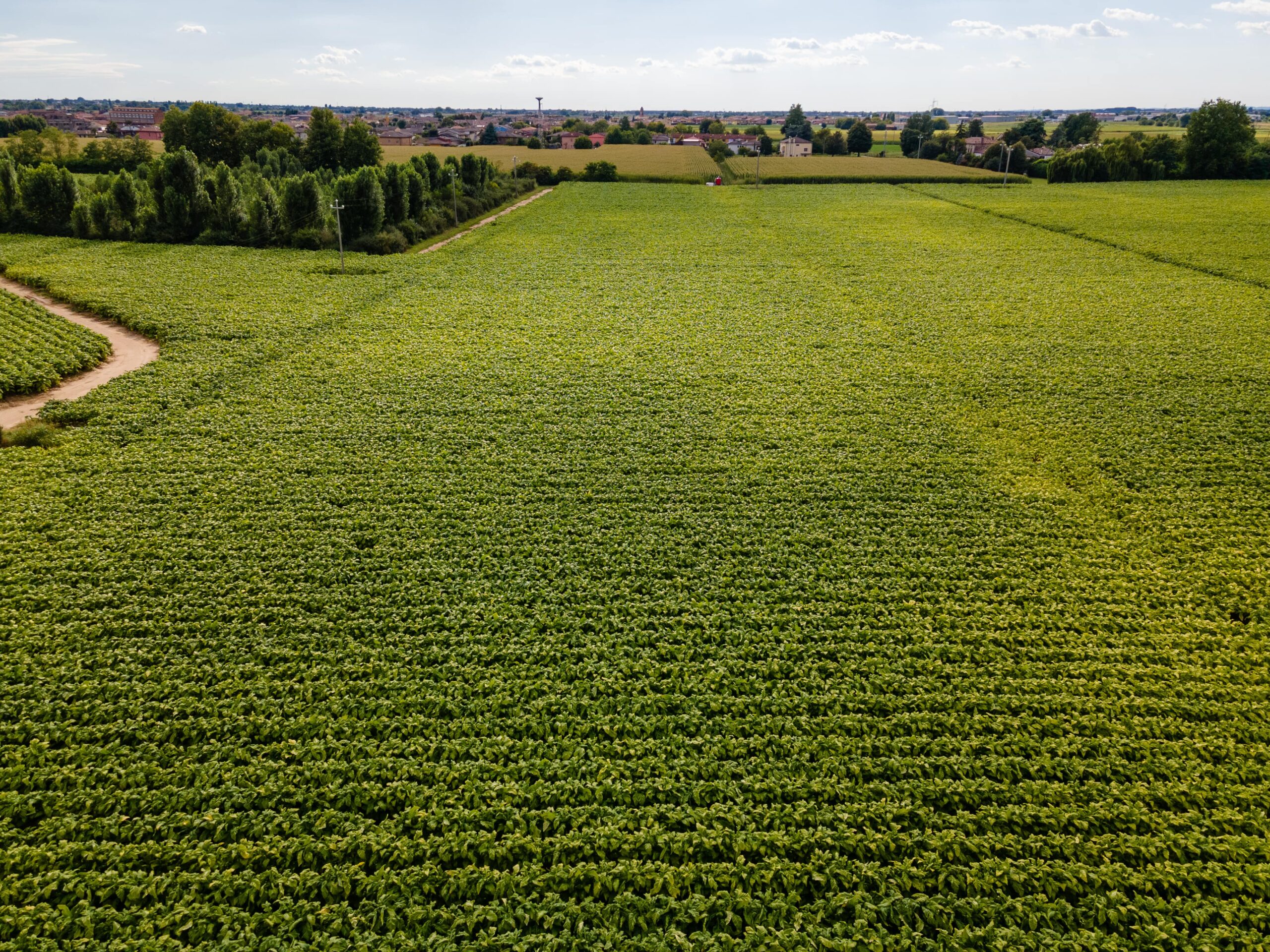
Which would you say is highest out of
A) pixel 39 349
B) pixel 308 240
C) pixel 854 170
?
pixel 854 170

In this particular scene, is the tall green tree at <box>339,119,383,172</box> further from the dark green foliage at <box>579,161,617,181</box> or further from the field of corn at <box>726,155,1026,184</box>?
the field of corn at <box>726,155,1026,184</box>

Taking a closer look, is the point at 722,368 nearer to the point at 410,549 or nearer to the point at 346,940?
the point at 410,549

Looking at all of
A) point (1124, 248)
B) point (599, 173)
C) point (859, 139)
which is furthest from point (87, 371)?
point (859, 139)

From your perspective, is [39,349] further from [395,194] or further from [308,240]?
[395,194]

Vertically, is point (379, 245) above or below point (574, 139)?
below

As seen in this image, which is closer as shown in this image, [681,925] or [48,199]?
[681,925]

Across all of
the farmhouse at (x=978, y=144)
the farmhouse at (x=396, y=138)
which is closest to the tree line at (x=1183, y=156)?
the farmhouse at (x=978, y=144)
